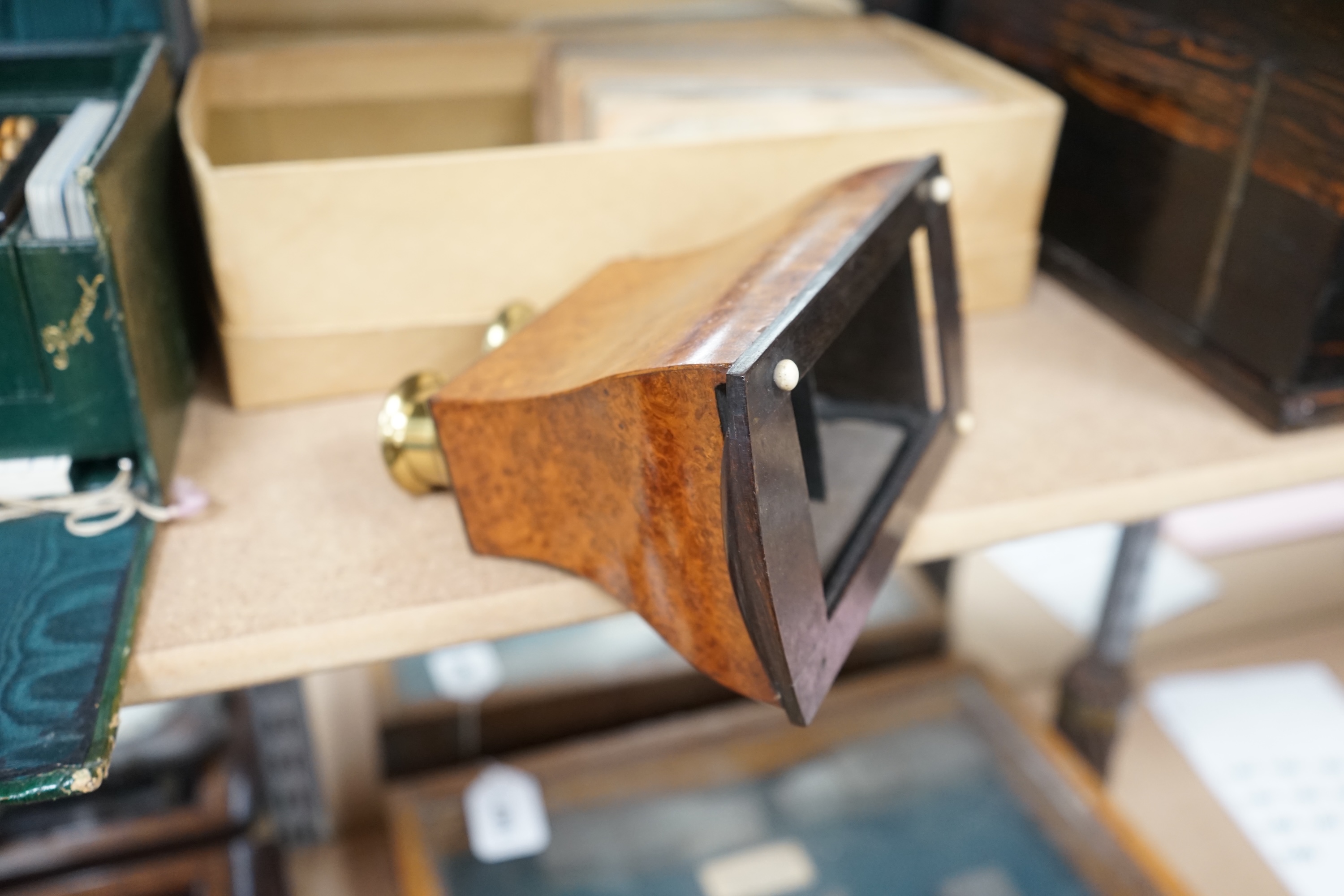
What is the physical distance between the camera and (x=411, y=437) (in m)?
0.60

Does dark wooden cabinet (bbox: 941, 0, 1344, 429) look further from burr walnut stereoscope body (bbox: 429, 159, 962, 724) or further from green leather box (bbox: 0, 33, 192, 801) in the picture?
green leather box (bbox: 0, 33, 192, 801)

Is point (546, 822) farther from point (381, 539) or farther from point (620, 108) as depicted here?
point (620, 108)

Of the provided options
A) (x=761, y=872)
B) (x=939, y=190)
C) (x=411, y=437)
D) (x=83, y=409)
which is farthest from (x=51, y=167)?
(x=761, y=872)

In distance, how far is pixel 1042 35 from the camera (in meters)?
0.88

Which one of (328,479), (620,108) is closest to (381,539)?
(328,479)

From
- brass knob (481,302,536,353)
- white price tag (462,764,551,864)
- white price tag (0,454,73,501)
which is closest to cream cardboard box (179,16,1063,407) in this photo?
brass knob (481,302,536,353)

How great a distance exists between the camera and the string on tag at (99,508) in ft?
1.89

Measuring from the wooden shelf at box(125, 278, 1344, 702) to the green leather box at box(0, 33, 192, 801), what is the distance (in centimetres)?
3

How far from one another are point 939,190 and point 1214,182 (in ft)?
0.73

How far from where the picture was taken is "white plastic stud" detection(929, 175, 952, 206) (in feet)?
2.09

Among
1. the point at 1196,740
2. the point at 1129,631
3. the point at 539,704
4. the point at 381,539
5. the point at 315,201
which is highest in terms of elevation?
the point at 315,201

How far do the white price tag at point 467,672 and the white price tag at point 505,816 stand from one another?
111mm

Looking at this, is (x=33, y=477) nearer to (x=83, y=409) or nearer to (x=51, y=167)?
(x=83, y=409)

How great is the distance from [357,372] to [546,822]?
483 millimetres
